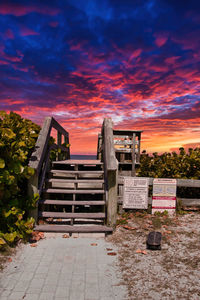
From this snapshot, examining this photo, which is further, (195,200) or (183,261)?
(195,200)

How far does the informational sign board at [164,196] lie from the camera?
24.4 feet

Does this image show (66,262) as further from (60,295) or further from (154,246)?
(154,246)

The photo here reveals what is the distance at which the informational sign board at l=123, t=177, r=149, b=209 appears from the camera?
7.27 meters

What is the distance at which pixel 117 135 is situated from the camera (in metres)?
13.9

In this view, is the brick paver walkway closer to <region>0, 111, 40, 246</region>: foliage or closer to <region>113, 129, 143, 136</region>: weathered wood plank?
<region>0, 111, 40, 246</region>: foliage

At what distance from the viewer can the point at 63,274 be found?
3.94 m

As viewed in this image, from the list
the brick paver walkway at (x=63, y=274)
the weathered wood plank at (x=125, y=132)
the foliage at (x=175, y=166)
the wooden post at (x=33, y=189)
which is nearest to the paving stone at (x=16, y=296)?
the brick paver walkway at (x=63, y=274)

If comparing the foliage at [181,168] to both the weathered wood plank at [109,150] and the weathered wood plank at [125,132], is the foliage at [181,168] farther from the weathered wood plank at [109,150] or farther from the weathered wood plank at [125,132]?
the weathered wood plank at [125,132]

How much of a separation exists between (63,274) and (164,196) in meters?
4.42

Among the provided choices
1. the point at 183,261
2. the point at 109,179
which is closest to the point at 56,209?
the point at 109,179

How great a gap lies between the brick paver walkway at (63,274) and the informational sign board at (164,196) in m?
2.75

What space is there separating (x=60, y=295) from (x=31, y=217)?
2444 mm

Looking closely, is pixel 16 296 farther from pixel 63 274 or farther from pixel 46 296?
pixel 63 274

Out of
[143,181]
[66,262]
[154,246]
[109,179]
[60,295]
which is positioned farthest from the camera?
[143,181]
